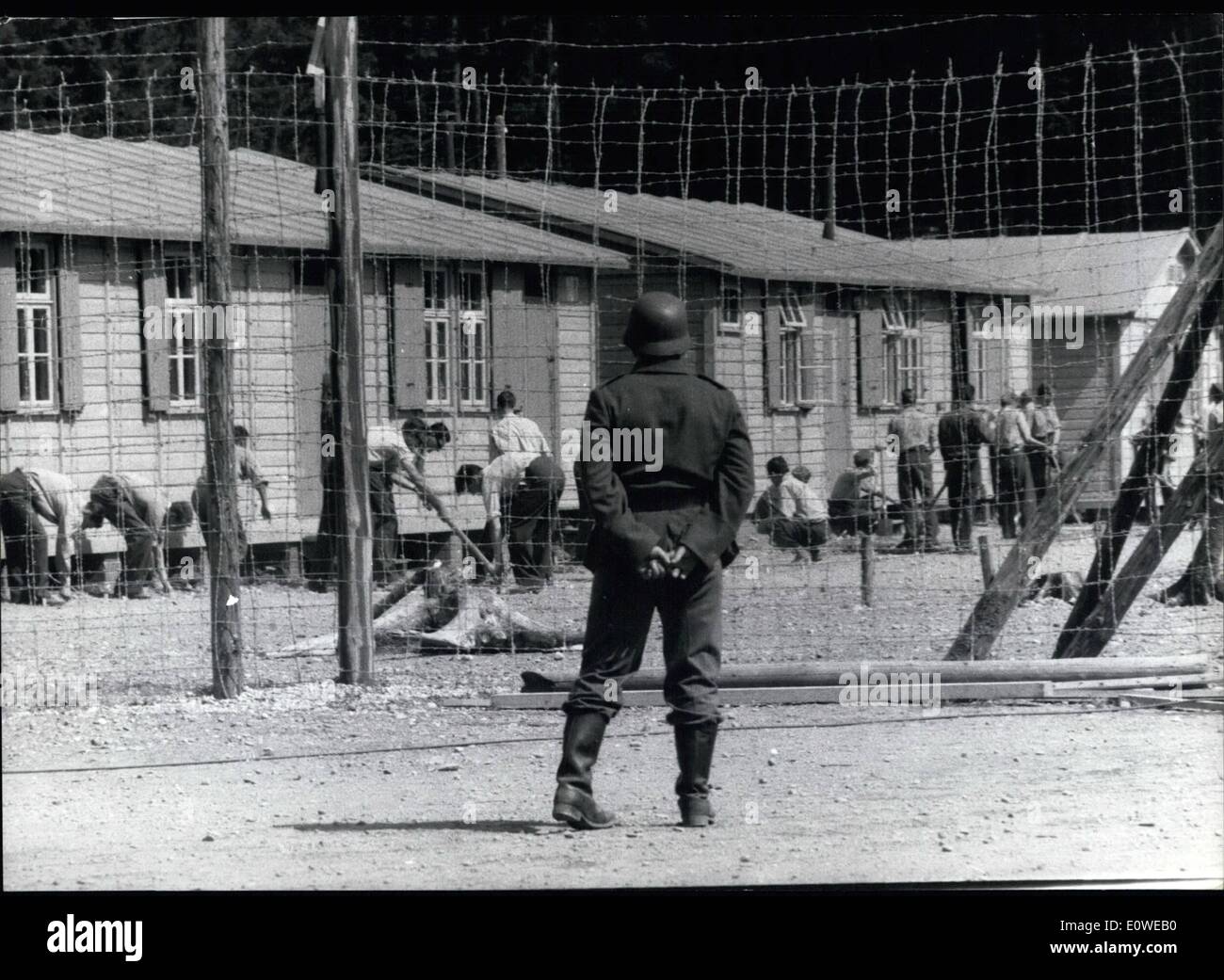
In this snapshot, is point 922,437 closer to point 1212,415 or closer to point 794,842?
point 1212,415

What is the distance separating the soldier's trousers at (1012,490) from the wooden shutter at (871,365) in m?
2.62

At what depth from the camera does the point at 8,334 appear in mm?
15852

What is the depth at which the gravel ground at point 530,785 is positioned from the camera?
6758 millimetres

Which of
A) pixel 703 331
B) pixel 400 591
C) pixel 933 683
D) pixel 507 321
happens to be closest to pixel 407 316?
pixel 507 321

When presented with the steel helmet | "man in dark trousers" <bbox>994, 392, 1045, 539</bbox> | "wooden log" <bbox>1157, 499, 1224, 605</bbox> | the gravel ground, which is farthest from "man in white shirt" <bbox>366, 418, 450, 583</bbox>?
"man in dark trousers" <bbox>994, 392, 1045, 539</bbox>

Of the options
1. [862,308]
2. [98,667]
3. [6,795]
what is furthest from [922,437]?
[6,795]

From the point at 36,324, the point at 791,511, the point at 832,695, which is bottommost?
the point at 832,695

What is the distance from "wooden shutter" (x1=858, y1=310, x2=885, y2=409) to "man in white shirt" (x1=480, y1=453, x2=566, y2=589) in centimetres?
924

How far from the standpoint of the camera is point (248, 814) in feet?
25.3

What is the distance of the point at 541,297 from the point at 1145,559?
36.3 feet

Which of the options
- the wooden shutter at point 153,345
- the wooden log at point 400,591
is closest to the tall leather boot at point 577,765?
the wooden log at point 400,591

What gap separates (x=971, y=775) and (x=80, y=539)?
8892mm

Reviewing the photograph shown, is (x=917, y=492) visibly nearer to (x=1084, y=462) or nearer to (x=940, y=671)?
(x=1084, y=462)

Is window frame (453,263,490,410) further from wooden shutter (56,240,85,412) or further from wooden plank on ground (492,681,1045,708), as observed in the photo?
wooden plank on ground (492,681,1045,708)
